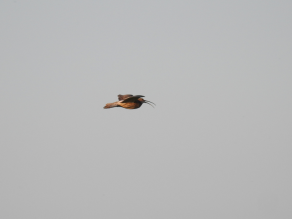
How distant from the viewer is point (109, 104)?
38188 mm

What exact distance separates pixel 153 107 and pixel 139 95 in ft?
7.12

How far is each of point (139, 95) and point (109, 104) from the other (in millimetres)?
2966

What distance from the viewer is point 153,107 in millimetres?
37781

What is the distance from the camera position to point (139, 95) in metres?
35.9

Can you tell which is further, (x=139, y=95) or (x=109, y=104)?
(x=109, y=104)

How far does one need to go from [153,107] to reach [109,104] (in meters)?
2.63
